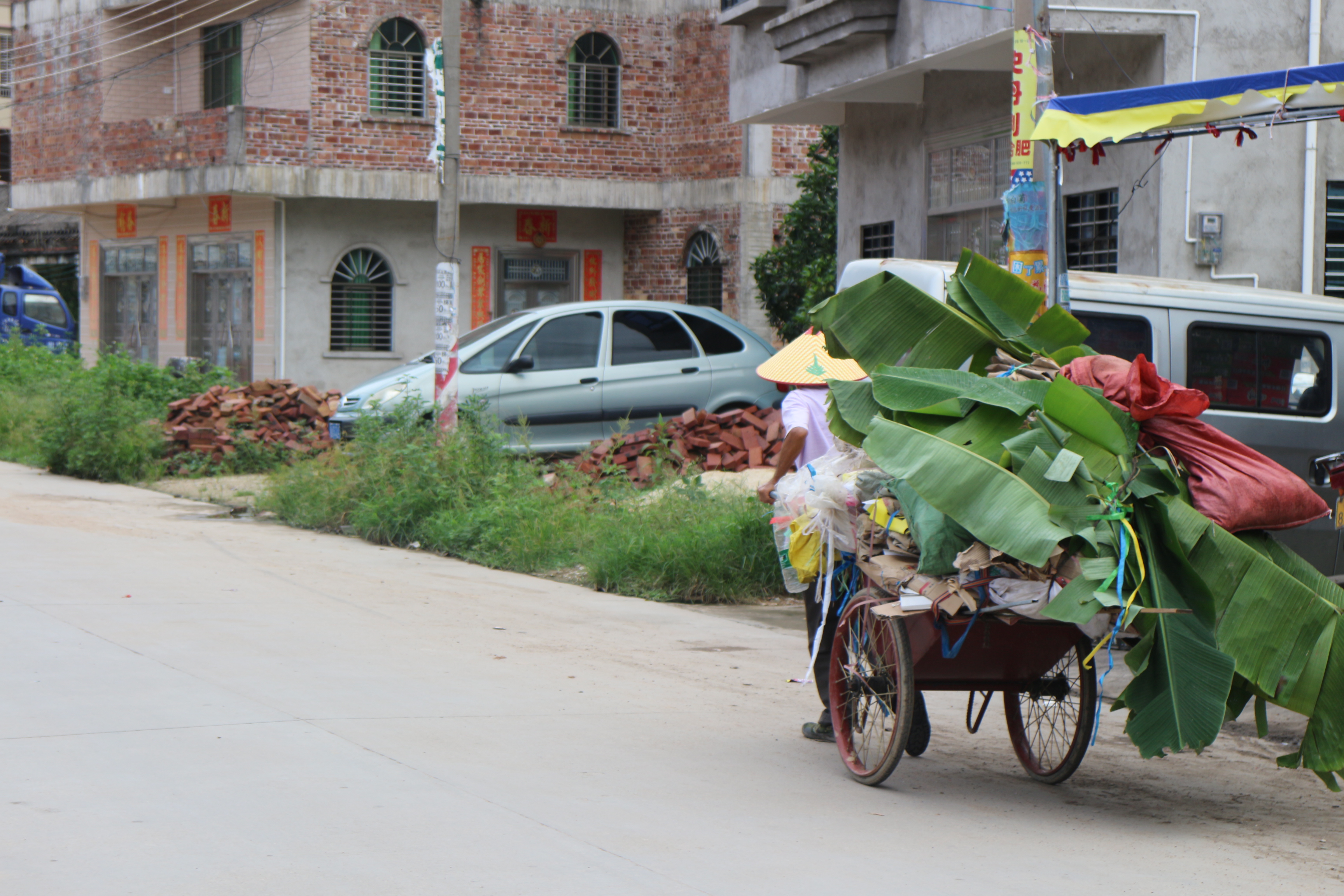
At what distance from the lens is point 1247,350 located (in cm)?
895

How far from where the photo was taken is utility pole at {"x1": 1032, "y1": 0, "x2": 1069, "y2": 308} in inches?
324

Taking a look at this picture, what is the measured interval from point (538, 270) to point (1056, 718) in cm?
2195

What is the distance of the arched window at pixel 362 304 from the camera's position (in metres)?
25.6

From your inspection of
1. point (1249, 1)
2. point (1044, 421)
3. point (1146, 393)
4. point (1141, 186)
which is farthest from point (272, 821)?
point (1249, 1)

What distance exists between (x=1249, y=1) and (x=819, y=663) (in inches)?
288

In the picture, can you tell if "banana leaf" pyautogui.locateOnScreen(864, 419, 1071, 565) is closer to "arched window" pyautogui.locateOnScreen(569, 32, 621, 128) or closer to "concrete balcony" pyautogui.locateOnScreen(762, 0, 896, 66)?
"concrete balcony" pyautogui.locateOnScreen(762, 0, 896, 66)

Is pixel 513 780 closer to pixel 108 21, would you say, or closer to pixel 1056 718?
pixel 1056 718

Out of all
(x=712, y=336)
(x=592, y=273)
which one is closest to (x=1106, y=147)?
(x=712, y=336)

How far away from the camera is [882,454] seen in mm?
5352

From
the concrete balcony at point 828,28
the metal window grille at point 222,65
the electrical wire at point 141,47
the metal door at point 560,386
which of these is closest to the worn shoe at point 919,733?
the concrete balcony at point 828,28

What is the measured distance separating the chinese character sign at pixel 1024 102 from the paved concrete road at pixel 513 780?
2.95m

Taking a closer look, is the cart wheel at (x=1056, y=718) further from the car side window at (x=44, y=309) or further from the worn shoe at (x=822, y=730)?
the car side window at (x=44, y=309)

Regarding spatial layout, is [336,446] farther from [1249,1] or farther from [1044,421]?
[1044,421]

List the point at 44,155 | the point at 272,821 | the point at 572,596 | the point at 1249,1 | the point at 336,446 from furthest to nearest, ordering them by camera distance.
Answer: the point at 44,155 → the point at 336,446 → the point at 1249,1 → the point at 572,596 → the point at 272,821
